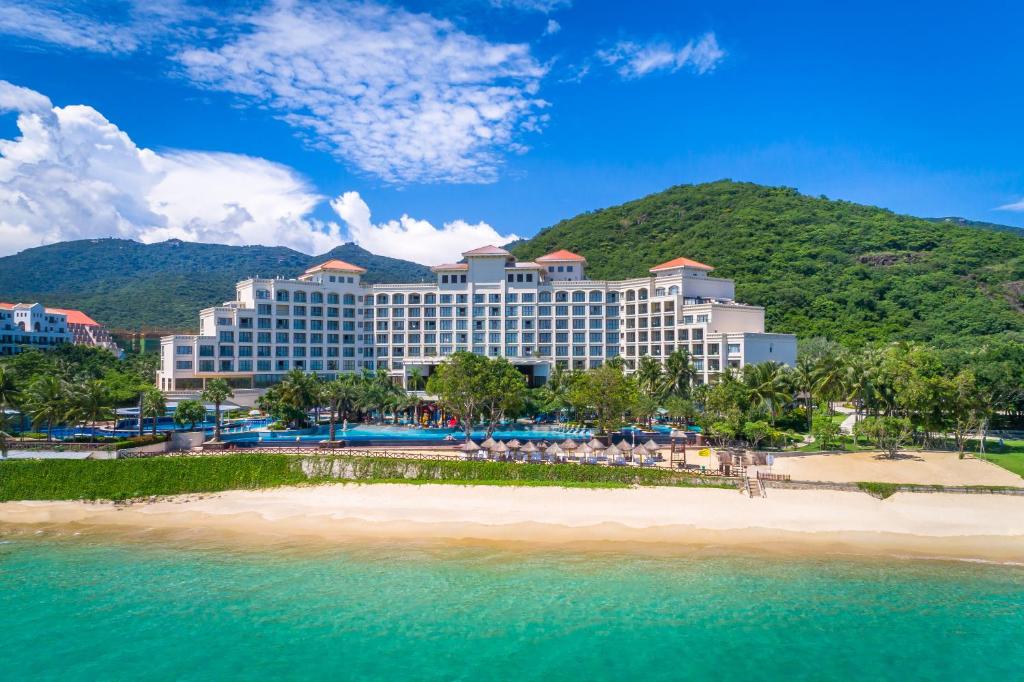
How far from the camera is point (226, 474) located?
45781mm

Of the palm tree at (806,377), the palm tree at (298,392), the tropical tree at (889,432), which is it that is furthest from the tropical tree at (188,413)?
the tropical tree at (889,432)

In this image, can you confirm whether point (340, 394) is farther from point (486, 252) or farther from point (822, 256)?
point (822, 256)

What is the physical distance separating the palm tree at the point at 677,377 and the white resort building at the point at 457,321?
13381 mm

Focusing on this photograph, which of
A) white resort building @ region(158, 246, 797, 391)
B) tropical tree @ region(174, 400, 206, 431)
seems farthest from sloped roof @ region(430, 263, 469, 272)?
tropical tree @ region(174, 400, 206, 431)

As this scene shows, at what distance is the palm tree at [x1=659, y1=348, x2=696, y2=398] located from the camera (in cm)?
6894

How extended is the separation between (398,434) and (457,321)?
110ft

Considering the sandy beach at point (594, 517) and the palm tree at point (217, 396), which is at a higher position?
the palm tree at point (217, 396)

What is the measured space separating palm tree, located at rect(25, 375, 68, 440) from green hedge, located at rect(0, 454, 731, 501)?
21.7ft

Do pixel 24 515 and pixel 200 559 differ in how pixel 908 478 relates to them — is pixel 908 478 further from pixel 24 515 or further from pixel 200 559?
pixel 24 515

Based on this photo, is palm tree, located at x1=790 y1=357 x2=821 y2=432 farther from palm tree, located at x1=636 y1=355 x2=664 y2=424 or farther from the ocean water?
the ocean water

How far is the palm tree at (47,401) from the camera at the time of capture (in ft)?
167

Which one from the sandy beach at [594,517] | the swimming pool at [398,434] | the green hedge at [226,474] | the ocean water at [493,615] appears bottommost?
the ocean water at [493,615]

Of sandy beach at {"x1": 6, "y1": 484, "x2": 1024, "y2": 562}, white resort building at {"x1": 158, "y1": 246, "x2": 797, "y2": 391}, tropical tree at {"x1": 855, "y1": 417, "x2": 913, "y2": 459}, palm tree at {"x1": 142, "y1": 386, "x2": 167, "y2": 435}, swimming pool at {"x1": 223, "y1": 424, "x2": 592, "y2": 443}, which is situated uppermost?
white resort building at {"x1": 158, "y1": 246, "x2": 797, "y2": 391}

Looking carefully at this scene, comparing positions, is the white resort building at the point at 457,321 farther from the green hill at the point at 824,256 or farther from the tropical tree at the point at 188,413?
the tropical tree at the point at 188,413
